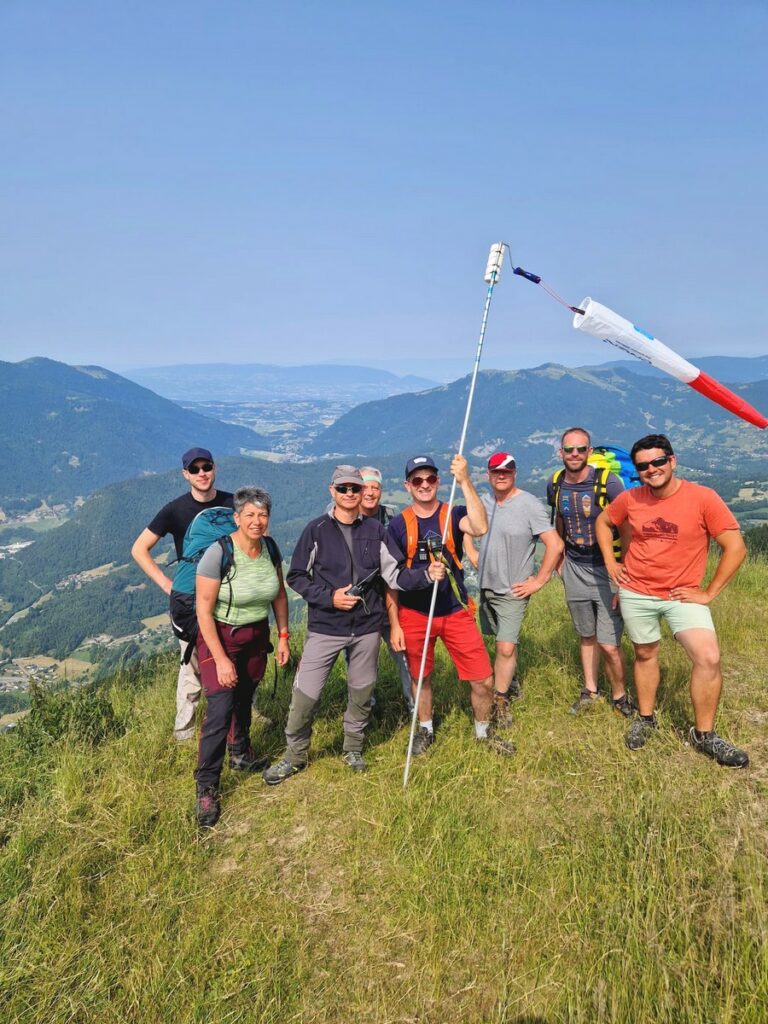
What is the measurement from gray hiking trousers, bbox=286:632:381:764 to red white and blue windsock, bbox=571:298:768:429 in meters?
4.04

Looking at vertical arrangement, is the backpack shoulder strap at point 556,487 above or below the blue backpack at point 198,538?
above

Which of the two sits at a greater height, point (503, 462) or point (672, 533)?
point (503, 462)

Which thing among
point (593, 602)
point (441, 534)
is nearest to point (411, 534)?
point (441, 534)

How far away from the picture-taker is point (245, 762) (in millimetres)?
5094

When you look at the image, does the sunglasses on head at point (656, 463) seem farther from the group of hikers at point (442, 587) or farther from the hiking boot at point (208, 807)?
the hiking boot at point (208, 807)

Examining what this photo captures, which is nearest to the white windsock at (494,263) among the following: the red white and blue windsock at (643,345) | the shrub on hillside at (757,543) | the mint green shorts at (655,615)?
the red white and blue windsock at (643,345)

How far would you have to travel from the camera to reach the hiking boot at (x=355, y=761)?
4.92 metres

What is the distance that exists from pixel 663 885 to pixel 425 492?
325cm

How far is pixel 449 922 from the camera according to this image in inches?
125

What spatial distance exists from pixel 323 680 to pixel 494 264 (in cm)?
433

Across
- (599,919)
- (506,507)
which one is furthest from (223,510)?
(599,919)

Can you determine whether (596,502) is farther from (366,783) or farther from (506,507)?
(366,783)

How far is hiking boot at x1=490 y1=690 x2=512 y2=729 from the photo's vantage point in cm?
544

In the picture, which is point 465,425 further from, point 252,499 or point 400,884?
point 400,884
